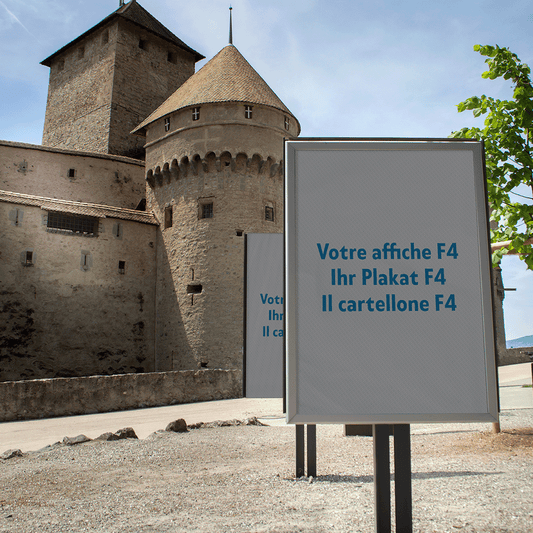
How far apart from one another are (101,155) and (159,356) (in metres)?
10.6

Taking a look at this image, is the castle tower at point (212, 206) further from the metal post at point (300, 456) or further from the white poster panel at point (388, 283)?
the white poster panel at point (388, 283)

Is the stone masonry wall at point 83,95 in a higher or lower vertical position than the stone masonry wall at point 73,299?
higher

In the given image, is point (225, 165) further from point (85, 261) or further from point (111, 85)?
point (111, 85)

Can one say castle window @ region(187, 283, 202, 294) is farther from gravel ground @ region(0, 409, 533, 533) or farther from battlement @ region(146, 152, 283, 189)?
gravel ground @ region(0, 409, 533, 533)

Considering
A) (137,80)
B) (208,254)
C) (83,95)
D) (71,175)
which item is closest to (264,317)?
(208,254)

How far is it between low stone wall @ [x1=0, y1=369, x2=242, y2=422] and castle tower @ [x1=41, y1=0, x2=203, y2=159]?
1713cm

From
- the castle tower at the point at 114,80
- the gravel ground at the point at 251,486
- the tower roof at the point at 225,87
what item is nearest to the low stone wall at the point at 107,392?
the gravel ground at the point at 251,486

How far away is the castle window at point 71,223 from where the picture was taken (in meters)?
19.1

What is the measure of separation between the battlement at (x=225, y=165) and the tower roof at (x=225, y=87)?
2.26 metres

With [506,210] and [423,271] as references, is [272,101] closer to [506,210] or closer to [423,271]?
[506,210]

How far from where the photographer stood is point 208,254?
19.5 meters

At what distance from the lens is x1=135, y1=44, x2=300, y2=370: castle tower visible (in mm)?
18984

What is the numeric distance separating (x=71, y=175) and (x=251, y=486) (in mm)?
22035

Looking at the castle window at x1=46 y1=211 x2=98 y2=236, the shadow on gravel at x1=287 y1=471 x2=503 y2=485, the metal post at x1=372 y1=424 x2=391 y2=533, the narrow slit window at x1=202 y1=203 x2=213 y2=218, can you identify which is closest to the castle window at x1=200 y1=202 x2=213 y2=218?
the narrow slit window at x1=202 y1=203 x2=213 y2=218
